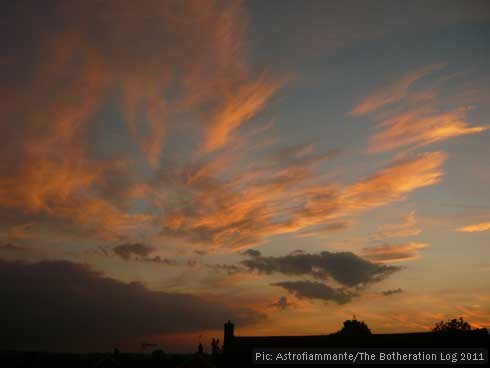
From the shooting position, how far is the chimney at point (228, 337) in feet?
124

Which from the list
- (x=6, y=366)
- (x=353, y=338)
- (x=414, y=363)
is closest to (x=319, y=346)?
(x=353, y=338)

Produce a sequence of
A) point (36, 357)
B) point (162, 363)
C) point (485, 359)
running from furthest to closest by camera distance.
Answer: point (36, 357) < point (162, 363) < point (485, 359)

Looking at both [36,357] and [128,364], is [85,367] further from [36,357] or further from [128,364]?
[36,357]

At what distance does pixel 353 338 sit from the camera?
33562 millimetres

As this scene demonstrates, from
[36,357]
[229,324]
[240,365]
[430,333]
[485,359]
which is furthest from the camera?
[36,357]

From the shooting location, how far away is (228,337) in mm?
39094

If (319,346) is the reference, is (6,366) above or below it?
below

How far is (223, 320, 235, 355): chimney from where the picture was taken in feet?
124

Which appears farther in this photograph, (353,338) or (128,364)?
(128,364)

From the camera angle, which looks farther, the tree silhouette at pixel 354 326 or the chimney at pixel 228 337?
the tree silhouette at pixel 354 326

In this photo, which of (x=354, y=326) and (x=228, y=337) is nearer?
(x=228, y=337)

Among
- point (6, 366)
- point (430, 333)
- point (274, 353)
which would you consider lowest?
point (6, 366)

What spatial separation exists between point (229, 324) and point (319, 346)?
31.9 feet

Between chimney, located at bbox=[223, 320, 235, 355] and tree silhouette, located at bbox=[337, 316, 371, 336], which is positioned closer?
chimney, located at bbox=[223, 320, 235, 355]
